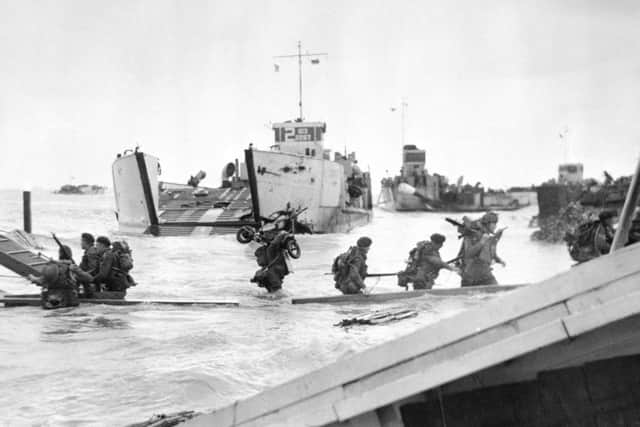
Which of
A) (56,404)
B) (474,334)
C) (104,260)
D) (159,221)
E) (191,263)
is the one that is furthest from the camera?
(159,221)

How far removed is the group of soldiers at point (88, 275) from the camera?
9039 millimetres

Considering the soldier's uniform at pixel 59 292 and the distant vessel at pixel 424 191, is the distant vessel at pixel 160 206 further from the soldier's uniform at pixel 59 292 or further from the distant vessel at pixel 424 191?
the distant vessel at pixel 424 191

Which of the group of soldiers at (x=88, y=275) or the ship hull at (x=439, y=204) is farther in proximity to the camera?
the ship hull at (x=439, y=204)

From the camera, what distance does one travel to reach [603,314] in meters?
2.21

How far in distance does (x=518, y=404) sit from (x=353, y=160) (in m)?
34.9

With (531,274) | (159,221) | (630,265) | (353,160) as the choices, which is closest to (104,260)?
(630,265)

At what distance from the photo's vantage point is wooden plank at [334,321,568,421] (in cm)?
227

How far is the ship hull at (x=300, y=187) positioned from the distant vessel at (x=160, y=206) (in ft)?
4.53

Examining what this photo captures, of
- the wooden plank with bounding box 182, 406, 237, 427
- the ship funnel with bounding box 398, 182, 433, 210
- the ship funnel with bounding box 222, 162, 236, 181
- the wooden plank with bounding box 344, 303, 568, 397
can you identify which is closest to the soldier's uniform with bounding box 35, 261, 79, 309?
the wooden plank with bounding box 182, 406, 237, 427

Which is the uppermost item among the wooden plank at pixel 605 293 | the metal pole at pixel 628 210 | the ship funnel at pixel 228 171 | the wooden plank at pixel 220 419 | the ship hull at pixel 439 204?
the ship funnel at pixel 228 171

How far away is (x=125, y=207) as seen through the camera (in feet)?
86.0

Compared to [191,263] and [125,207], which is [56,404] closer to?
[191,263]

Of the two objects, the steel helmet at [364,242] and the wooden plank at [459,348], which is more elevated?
the wooden plank at [459,348]

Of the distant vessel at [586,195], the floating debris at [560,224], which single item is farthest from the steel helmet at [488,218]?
the floating debris at [560,224]
